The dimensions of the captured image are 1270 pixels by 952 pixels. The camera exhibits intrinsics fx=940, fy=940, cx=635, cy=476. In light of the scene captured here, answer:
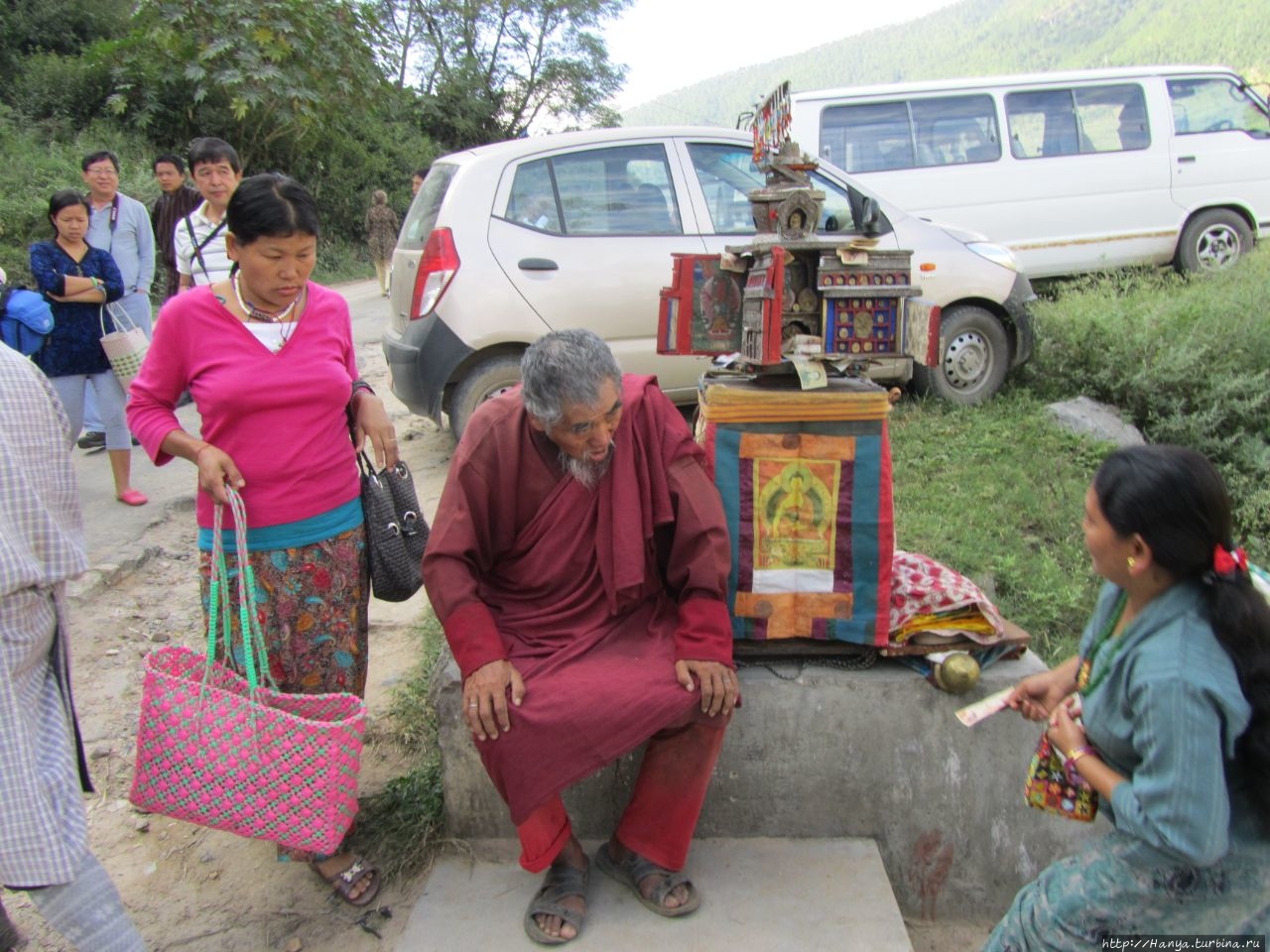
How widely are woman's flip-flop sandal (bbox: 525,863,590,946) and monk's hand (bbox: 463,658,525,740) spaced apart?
0.44 m

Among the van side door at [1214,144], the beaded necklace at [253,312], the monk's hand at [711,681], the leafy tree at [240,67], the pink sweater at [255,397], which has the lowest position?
the monk's hand at [711,681]

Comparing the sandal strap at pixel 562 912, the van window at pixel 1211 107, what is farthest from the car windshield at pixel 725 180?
the van window at pixel 1211 107

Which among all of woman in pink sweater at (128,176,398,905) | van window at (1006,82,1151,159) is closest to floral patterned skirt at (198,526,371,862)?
woman in pink sweater at (128,176,398,905)

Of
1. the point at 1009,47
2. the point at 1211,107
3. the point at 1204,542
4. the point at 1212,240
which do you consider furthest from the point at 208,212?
the point at 1009,47

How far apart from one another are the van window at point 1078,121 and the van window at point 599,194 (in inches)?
153

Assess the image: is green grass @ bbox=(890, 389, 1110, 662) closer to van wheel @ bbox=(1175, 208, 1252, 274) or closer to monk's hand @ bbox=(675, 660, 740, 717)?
monk's hand @ bbox=(675, 660, 740, 717)

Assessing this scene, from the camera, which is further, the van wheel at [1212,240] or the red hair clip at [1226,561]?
the van wheel at [1212,240]

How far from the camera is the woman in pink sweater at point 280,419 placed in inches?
85.5

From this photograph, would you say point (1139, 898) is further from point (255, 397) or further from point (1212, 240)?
point (1212, 240)

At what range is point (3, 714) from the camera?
1724 mm

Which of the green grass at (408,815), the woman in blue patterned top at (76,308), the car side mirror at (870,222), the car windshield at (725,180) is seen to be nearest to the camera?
the green grass at (408,815)

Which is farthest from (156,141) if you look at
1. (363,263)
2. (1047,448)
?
(1047,448)

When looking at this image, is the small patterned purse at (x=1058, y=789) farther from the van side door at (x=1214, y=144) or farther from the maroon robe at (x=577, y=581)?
the van side door at (x=1214, y=144)

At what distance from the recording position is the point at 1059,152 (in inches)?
297
